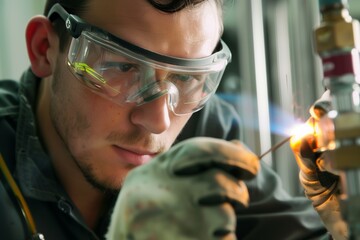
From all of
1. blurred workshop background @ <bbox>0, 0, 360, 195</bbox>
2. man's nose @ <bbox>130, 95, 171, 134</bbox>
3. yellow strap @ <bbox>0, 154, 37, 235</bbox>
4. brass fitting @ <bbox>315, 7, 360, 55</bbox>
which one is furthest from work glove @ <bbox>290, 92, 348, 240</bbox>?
blurred workshop background @ <bbox>0, 0, 360, 195</bbox>

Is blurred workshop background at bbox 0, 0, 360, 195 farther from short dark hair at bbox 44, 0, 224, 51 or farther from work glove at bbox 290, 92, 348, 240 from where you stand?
work glove at bbox 290, 92, 348, 240

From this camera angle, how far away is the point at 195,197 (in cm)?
67

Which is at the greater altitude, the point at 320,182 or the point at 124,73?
the point at 124,73

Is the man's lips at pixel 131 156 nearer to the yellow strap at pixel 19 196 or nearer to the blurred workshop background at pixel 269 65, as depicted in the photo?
the yellow strap at pixel 19 196

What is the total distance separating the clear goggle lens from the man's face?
0.09ft

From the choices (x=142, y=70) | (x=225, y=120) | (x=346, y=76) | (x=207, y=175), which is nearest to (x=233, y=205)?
(x=207, y=175)

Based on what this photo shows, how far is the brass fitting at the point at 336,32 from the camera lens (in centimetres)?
67

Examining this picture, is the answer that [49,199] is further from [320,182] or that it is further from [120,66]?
[320,182]

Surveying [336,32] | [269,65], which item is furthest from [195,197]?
[269,65]

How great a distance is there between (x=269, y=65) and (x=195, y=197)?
1484 millimetres

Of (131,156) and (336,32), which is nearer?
(336,32)

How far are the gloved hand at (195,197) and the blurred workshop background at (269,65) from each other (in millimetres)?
1159

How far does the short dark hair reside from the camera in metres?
1.15

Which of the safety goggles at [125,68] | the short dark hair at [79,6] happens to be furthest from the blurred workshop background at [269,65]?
the safety goggles at [125,68]
